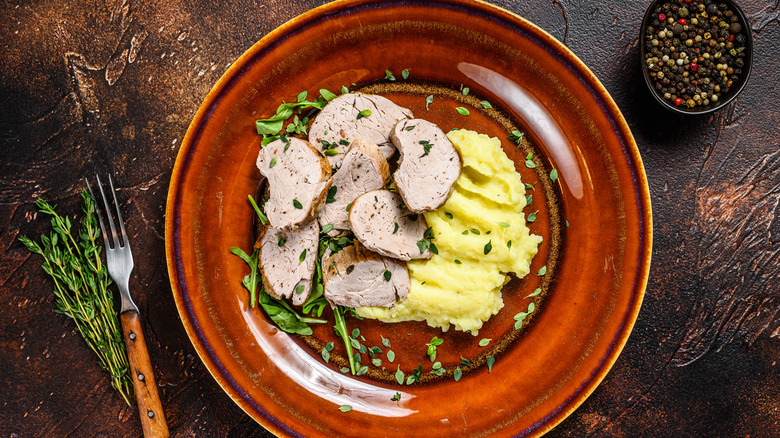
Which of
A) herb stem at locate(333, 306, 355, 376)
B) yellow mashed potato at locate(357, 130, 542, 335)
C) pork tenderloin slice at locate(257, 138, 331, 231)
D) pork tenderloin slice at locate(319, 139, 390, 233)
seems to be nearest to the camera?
yellow mashed potato at locate(357, 130, 542, 335)

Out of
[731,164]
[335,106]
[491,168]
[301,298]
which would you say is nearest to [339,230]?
[301,298]

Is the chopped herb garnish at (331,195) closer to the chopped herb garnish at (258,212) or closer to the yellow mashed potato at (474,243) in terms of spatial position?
the chopped herb garnish at (258,212)

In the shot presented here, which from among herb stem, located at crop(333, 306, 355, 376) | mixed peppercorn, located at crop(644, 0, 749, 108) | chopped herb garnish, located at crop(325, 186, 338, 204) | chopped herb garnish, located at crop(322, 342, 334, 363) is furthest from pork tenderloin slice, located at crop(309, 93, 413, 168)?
mixed peppercorn, located at crop(644, 0, 749, 108)

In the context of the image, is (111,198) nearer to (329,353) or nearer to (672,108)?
(329,353)

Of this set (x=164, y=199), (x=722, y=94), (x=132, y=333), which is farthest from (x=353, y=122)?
(x=722, y=94)

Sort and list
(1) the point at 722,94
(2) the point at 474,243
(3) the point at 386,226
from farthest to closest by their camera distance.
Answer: (3) the point at 386,226 → (1) the point at 722,94 → (2) the point at 474,243

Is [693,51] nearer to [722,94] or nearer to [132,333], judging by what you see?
[722,94]

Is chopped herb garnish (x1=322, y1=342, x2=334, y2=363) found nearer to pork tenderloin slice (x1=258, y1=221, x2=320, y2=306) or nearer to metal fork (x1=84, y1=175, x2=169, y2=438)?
pork tenderloin slice (x1=258, y1=221, x2=320, y2=306)
